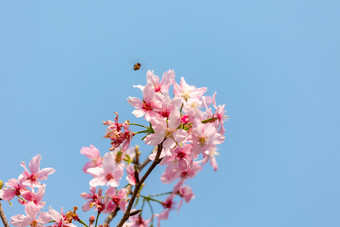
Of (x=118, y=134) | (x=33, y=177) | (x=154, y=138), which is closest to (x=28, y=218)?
(x=33, y=177)

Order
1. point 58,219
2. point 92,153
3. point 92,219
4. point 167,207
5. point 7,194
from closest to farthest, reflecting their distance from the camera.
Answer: point 58,219, point 7,194, point 92,219, point 92,153, point 167,207

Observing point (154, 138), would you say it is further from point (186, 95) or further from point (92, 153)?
point (92, 153)

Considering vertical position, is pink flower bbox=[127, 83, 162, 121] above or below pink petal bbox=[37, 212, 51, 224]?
above

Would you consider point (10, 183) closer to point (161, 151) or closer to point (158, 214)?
point (161, 151)

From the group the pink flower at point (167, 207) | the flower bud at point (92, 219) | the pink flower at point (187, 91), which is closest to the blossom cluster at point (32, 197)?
the flower bud at point (92, 219)

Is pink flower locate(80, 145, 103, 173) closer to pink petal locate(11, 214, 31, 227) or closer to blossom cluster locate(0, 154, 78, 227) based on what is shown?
blossom cluster locate(0, 154, 78, 227)

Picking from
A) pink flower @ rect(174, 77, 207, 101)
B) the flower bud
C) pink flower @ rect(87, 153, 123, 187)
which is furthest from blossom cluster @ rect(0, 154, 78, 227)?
pink flower @ rect(174, 77, 207, 101)
